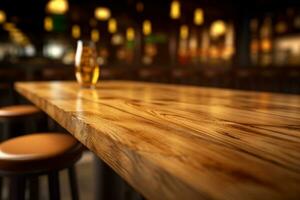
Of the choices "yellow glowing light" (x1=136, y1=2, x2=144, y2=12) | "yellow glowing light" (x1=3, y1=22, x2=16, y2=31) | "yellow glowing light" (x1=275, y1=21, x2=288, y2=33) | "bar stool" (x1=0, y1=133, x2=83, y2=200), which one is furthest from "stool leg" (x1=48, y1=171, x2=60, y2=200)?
"yellow glowing light" (x1=3, y1=22, x2=16, y2=31)

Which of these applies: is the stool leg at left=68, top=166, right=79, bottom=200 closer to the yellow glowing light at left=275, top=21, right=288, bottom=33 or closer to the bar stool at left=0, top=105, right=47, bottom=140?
the bar stool at left=0, top=105, right=47, bottom=140

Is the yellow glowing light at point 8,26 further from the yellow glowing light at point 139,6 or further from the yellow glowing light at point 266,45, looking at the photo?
the yellow glowing light at point 266,45

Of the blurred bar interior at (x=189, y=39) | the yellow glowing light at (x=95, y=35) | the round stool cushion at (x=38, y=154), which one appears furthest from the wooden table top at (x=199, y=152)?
the yellow glowing light at (x=95, y=35)

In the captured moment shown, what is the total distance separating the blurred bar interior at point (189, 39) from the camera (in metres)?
6.24

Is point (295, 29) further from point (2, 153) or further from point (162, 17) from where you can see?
point (2, 153)

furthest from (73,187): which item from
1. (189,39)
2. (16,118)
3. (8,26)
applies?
(8,26)

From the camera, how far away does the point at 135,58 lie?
940cm

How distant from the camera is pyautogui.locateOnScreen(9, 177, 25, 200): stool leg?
110 centimetres

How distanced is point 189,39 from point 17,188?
1233 cm

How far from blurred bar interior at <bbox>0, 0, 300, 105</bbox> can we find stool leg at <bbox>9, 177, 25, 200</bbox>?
322 centimetres

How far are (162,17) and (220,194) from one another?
10995 millimetres

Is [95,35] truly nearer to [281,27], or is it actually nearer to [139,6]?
[139,6]

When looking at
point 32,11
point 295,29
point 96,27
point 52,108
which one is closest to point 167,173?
point 52,108

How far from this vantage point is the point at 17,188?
1.11 metres
